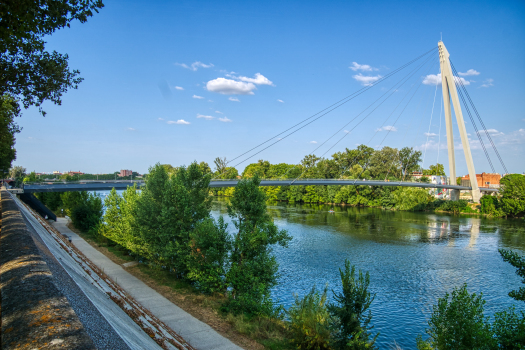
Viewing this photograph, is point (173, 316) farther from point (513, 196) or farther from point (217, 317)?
point (513, 196)

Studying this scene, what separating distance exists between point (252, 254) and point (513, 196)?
4877 centimetres

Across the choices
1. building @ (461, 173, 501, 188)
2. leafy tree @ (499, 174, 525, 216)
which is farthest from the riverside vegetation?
building @ (461, 173, 501, 188)

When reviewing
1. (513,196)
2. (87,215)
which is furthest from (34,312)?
(513,196)

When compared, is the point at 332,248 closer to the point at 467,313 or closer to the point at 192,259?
the point at 192,259

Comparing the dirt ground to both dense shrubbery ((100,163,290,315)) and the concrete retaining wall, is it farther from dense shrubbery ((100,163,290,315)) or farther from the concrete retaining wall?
the concrete retaining wall

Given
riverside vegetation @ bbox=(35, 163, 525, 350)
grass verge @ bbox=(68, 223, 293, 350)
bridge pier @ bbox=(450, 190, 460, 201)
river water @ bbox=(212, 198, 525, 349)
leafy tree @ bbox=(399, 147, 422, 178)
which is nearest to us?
riverside vegetation @ bbox=(35, 163, 525, 350)

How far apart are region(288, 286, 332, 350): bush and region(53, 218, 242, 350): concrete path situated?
2166 mm

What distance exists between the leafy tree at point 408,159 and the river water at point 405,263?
1663 inches

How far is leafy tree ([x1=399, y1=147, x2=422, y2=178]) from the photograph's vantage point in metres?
80.8

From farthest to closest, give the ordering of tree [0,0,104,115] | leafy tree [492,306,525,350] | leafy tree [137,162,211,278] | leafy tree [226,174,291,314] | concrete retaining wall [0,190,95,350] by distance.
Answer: leafy tree [137,162,211,278] → leafy tree [226,174,291,314] → leafy tree [492,306,525,350] → tree [0,0,104,115] → concrete retaining wall [0,190,95,350]

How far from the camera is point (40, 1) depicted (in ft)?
20.4

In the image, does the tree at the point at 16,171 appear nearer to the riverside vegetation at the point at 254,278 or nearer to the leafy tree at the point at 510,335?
the riverside vegetation at the point at 254,278

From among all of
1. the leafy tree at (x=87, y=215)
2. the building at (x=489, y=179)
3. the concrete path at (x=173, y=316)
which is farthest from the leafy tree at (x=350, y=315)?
the building at (x=489, y=179)

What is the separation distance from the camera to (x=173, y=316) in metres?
12.6
